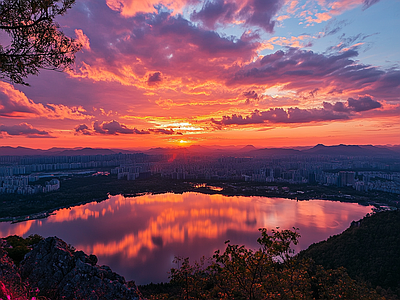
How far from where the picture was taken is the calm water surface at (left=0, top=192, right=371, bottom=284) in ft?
39.0

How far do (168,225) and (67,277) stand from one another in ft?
49.3

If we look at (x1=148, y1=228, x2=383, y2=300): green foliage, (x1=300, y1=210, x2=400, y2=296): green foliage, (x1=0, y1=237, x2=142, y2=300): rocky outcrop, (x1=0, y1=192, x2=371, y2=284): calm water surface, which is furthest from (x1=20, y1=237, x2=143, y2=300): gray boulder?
(x1=300, y1=210, x2=400, y2=296): green foliage

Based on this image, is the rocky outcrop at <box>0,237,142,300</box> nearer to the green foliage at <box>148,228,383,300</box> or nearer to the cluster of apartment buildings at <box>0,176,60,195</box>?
the green foliage at <box>148,228,383,300</box>

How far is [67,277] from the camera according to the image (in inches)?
97.3

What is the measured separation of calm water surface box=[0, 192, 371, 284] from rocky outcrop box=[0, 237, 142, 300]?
782 cm

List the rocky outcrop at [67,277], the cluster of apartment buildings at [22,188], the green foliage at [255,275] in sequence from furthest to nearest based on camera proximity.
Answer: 1. the cluster of apartment buildings at [22,188]
2. the green foliage at [255,275]
3. the rocky outcrop at [67,277]

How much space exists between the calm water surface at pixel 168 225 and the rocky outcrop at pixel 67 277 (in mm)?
7819

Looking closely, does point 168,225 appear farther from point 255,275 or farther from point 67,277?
point 67,277

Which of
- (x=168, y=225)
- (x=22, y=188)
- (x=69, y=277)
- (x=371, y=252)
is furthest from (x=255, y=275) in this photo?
(x=22, y=188)

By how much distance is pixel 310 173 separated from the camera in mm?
36938

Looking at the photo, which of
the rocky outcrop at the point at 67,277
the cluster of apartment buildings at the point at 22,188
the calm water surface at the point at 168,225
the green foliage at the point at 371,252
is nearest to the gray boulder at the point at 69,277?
the rocky outcrop at the point at 67,277

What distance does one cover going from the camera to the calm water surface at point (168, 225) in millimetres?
11883

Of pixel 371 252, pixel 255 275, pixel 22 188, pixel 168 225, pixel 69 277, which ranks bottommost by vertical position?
pixel 168 225

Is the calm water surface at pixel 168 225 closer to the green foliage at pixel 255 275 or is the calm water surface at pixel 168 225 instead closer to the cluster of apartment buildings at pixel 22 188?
the cluster of apartment buildings at pixel 22 188
